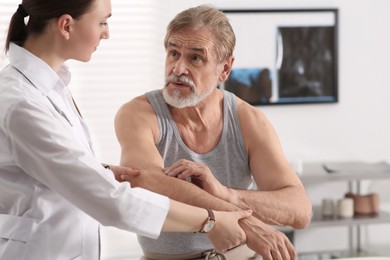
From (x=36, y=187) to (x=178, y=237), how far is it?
551 millimetres

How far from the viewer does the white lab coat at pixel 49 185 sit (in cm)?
161

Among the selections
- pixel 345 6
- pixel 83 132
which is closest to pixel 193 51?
pixel 83 132

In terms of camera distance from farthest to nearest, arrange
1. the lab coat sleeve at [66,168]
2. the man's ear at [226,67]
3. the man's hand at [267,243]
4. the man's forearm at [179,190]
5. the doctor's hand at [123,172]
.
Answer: the man's ear at [226,67] < the doctor's hand at [123,172] < the man's forearm at [179,190] < the man's hand at [267,243] < the lab coat sleeve at [66,168]

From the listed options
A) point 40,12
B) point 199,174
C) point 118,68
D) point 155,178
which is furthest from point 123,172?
point 118,68

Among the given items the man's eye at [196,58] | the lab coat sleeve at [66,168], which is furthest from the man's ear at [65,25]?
the man's eye at [196,58]

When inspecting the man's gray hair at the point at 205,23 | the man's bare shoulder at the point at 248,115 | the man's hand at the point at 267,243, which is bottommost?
the man's hand at the point at 267,243

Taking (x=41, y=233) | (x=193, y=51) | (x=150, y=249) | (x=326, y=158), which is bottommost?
(x=326, y=158)

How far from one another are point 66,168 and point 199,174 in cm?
51

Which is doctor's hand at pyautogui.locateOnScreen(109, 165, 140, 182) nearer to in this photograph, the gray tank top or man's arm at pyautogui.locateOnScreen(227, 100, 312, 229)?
the gray tank top

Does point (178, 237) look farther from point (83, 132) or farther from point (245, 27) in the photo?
point (245, 27)

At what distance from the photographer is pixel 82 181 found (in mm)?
1620

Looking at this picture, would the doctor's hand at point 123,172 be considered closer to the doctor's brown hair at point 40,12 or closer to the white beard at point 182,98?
the white beard at point 182,98

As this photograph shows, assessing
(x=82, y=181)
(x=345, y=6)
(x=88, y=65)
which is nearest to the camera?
(x=82, y=181)

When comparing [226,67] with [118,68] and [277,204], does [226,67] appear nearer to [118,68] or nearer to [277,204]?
[277,204]
